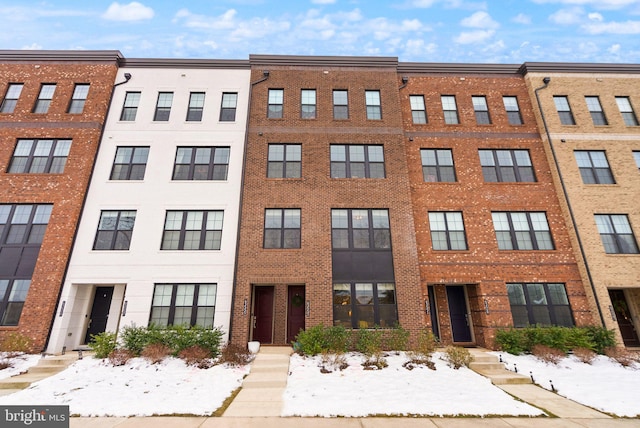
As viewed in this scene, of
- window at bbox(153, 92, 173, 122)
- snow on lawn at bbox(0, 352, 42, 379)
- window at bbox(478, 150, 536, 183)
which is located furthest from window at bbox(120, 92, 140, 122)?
window at bbox(478, 150, 536, 183)

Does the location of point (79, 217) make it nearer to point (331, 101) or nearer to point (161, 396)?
point (161, 396)

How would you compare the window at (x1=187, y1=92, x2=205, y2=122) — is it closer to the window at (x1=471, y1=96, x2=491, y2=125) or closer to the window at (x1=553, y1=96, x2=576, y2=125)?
the window at (x1=471, y1=96, x2=491, y2=125)

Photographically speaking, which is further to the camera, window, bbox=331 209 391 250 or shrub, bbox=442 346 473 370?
window, bbox=331 209 391 250

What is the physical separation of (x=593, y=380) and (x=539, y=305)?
13.4 ft

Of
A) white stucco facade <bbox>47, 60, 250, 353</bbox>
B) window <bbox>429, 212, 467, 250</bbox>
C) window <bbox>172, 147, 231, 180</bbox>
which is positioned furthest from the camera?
window <bbox>172, 147, 231, 180</bbox>

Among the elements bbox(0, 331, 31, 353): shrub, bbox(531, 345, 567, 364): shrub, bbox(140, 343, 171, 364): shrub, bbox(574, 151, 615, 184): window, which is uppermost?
bbox(574, 151, 615, 184): window

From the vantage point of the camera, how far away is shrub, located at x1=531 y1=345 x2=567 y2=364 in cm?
1068

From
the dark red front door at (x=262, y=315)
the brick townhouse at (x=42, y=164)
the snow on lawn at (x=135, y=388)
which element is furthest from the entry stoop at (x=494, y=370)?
the brick townhouse at (x=42, y=164)

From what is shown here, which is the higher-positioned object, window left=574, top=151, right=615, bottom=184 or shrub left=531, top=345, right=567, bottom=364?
window left=574, top=151, right=615, bottom=184

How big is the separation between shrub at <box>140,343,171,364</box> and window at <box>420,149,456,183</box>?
14165mm

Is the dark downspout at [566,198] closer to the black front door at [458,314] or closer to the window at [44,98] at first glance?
the black front door at [458,314]

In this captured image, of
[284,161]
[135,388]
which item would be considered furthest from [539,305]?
[135,388]

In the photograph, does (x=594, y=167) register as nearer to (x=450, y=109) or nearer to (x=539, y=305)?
(x=450, y=109)

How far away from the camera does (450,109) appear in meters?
16.2
